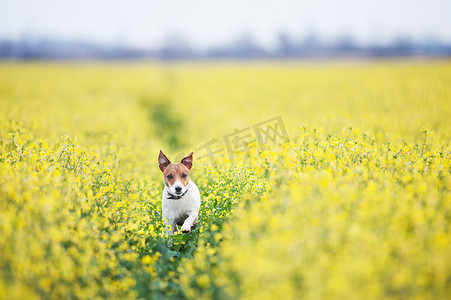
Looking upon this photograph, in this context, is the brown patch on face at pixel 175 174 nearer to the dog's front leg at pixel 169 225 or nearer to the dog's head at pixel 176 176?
the dog's head at pixel 176 176

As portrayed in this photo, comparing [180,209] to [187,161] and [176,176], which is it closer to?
[176,176]

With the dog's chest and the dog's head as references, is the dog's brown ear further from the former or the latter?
the dog's chest

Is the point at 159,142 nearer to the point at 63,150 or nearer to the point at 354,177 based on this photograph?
the point at 63,150

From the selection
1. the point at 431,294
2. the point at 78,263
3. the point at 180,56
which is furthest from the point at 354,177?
the point at 180,56

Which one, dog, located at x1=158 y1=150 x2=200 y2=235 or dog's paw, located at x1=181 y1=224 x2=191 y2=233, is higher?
dog, located at x1=158 y1=150 x2=200 y2=235

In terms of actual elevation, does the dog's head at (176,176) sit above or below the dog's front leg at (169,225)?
above

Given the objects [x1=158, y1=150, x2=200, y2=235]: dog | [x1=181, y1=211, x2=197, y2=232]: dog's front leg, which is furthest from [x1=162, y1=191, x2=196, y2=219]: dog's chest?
[x1=181, y1=211, x2=197, y2=232]: dog's front leg

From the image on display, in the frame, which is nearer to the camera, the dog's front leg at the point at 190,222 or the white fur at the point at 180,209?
the dog's front leg at the point at 190,222

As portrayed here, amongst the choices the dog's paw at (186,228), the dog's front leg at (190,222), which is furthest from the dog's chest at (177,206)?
the dog's paw at (186,228)

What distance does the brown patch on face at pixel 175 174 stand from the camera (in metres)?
5.20

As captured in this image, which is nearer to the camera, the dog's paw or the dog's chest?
the dog's paw

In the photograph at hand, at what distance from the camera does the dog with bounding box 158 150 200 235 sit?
5152 millimetres

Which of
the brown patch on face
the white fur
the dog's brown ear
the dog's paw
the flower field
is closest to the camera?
the flower field

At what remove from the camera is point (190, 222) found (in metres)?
5.25
